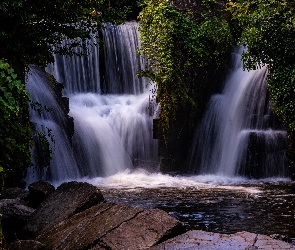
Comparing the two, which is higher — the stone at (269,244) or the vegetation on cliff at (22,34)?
the vegetation on cliff at (22,34)

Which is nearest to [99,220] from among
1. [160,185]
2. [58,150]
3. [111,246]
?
[111,246]

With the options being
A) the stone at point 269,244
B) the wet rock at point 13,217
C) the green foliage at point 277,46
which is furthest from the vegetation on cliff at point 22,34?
the green foliage at point 277,46

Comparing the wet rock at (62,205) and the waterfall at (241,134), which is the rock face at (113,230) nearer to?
the wet rock at (62,205)

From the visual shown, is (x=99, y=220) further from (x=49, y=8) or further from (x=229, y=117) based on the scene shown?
(x=229, y=117)

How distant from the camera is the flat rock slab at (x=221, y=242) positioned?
575 cm

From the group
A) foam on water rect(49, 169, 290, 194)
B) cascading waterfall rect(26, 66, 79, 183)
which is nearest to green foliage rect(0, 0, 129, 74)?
foam on water rect(49, 169, 290, 194)

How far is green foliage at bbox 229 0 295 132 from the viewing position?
42.7 ft

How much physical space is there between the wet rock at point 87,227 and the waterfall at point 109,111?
7.22 metres

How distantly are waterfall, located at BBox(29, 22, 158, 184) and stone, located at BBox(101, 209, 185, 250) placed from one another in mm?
7921

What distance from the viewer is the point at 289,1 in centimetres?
1294

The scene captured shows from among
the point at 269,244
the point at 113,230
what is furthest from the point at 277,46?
the point at 113,230

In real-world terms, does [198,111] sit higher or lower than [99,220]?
higher

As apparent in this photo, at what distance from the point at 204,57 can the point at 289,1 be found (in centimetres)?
413

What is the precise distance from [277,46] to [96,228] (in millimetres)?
9363
